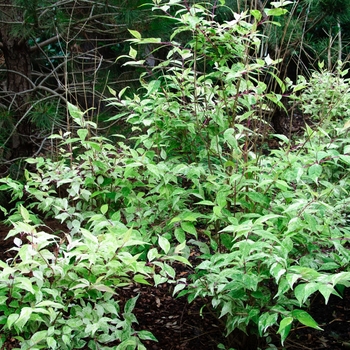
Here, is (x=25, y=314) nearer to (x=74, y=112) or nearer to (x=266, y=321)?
(x=266, y=321)

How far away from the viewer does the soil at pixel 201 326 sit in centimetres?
254

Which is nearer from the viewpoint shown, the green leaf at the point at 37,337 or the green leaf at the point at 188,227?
the green leaf at the point at 37,337

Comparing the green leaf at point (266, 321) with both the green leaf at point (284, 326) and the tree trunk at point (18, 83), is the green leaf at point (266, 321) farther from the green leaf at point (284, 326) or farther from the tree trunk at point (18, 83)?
the tree trunk at point (18, 83)

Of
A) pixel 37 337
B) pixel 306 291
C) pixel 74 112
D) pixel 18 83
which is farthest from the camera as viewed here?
pixel 18 83

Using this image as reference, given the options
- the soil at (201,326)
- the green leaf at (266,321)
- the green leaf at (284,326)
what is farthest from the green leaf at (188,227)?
the soil at (201,326)

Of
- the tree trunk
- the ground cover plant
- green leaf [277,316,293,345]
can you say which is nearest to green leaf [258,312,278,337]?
the ground cover plant

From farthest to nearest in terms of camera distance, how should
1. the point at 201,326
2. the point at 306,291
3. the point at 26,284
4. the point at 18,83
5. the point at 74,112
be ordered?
the point at 18,83 → the point at 201,326 → the point at 74,112 → the point at 26,284 → the point at 306,291

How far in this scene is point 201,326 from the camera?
2701 millimetres

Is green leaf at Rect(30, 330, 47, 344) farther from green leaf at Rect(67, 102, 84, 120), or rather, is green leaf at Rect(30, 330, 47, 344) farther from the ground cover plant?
green leaf at Rect(67, 102, 84, 120)

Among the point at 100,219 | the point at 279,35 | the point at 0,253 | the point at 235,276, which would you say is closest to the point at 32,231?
the point at 100,219

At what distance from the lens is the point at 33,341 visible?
5.23ft

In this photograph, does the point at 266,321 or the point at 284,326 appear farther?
the point at 266,321

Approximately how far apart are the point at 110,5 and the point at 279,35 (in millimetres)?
1456

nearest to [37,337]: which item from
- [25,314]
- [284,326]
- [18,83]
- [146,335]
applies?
[25,314]
